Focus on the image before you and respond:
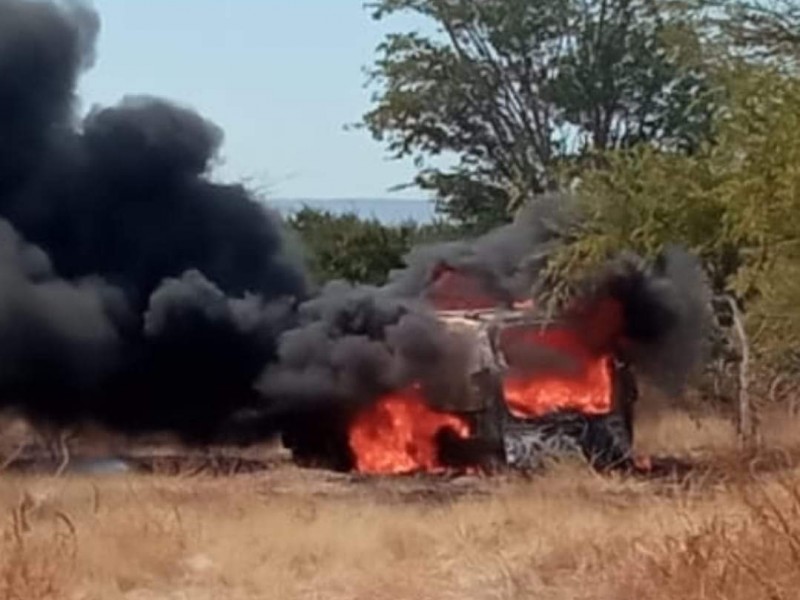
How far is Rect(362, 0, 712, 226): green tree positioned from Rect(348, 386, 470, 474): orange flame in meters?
7.60

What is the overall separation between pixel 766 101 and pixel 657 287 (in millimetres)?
10221

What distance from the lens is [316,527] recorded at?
13.1 m

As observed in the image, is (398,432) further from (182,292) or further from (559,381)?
(182,292)

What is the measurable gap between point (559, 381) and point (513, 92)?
9.98m

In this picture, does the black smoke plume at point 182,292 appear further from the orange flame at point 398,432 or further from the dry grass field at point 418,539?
the dry grass field at point 418,539

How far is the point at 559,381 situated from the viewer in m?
21.6

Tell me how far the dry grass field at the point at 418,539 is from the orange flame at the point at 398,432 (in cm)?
493

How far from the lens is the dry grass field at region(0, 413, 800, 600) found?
322 inches

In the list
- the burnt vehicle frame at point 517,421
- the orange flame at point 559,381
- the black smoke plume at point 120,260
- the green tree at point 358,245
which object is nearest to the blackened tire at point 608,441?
the burnt vehicle frame at point 517,421

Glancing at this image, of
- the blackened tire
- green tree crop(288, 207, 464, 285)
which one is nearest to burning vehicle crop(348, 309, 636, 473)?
the blackened tire

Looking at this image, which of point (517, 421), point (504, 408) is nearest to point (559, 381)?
point (504, 408)

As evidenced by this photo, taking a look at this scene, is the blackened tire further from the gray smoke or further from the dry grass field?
the dry grass field

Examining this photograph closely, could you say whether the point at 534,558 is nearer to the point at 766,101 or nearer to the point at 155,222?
the point at 766,101

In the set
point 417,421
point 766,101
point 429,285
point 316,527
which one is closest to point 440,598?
point 316,527
